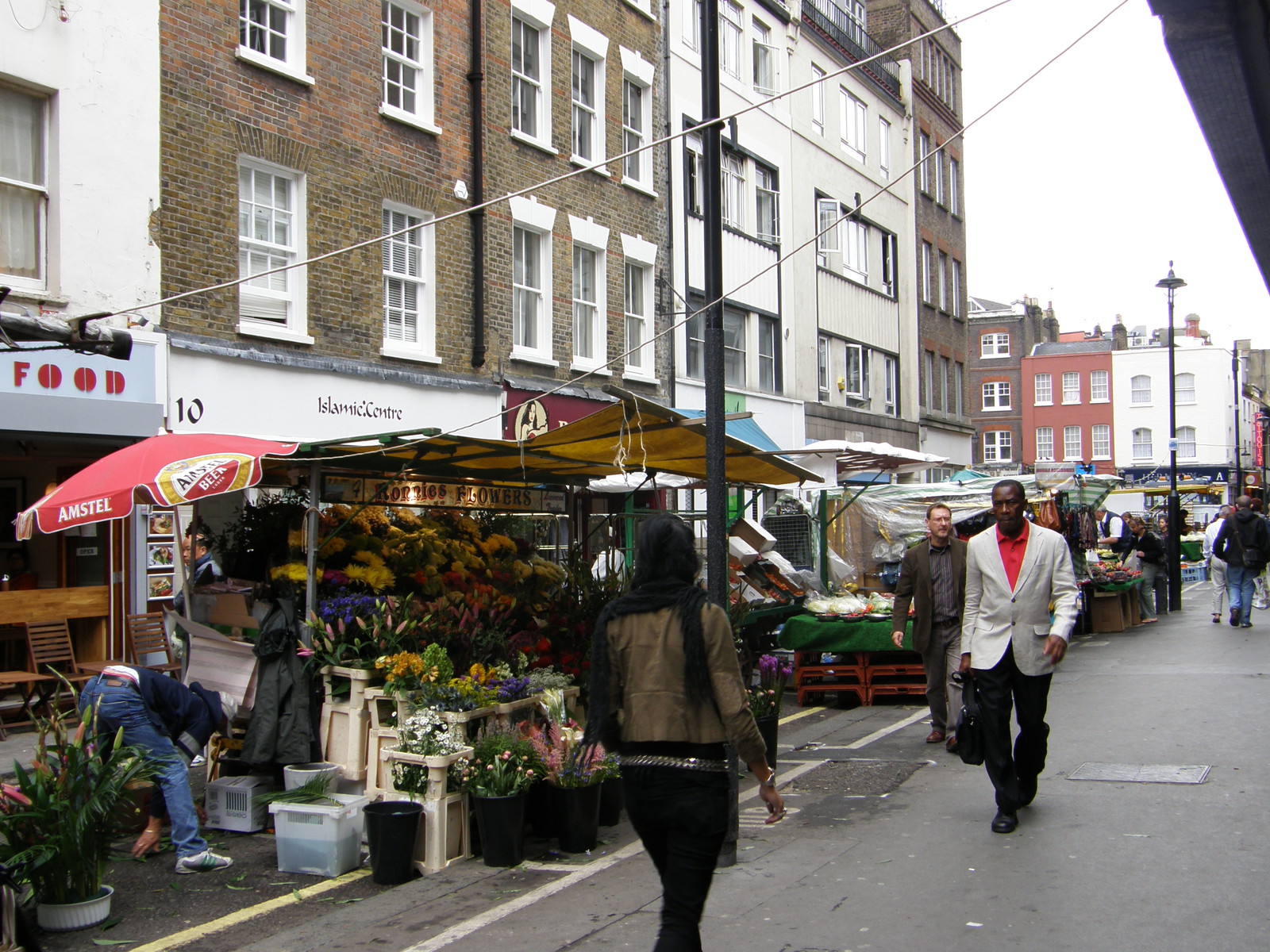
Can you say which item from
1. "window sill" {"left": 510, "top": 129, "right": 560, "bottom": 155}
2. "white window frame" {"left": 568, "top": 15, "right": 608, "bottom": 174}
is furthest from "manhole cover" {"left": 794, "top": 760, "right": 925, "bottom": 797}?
"white window frame" {"left": 568, "top": 15, "right": 608, "bottom": 174}

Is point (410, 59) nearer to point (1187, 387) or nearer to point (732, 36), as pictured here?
point (732, 36)

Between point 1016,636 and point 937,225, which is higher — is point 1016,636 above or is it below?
below

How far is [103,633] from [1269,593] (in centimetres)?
2098

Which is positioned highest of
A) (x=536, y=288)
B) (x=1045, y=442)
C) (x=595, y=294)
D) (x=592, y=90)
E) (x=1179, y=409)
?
(x=592, y=90)

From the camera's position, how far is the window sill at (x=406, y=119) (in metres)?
15.9

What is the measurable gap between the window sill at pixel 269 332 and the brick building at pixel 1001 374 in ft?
189

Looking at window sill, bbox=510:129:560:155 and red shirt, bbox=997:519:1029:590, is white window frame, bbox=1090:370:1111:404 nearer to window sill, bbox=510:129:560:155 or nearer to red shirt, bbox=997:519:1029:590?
window sill, bbox=510:129:560:155

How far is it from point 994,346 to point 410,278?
5910 centimetres

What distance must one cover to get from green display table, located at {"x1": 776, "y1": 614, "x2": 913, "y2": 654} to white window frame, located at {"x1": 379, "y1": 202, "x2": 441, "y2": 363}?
6937 millimetres

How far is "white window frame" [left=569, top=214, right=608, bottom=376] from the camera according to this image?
64.8 feet

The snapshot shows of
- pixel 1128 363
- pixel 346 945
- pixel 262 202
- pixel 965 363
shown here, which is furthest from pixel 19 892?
pixel 1128 363

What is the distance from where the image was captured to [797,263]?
27484mm

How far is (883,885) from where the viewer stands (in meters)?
5.85

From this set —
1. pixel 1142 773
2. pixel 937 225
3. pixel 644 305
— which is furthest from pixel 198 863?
pixel 937 225
